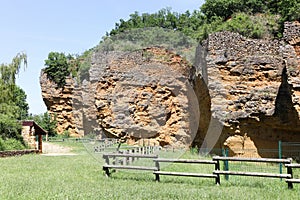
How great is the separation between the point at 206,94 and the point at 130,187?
11790mm

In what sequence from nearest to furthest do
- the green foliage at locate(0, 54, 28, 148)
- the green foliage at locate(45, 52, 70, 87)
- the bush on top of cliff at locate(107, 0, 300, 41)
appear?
the bush on top of cliff at locate(107, 0, 300, 41)
the green foliage at locate(0, 54, 28, 148)
the green foliage at locate(45, 52, 70, 87)

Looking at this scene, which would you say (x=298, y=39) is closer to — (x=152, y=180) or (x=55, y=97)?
(x=152, y=180)

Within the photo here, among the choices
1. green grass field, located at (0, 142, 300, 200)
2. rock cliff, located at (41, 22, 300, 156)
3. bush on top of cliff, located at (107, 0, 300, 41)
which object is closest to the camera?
green grass field, located at (0, 142, 300, 200)

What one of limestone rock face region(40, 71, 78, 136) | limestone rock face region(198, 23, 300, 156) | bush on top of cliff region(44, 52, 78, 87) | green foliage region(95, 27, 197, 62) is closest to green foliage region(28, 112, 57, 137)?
limestone rock face region(40, 71, 78, 136)

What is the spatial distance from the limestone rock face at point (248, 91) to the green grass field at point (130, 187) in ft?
22.6

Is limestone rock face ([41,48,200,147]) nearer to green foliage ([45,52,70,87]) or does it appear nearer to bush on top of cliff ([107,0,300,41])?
bush on top of cliff ([107,0,300,41])

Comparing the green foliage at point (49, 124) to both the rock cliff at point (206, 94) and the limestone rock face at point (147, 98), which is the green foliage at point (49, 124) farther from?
the limestone rock face at point (147, 98)

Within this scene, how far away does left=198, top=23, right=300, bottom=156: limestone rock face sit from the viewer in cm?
1803

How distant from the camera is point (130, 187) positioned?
10008 mm

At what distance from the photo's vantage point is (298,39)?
15.8 m

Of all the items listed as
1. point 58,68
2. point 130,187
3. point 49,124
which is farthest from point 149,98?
point 130,187

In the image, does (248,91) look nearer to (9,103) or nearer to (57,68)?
(9,103)

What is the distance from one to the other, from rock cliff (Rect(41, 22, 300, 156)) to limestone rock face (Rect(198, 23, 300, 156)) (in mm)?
47

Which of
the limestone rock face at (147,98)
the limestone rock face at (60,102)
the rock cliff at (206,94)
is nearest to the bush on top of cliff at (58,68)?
the limestone rock face at (60,102)
